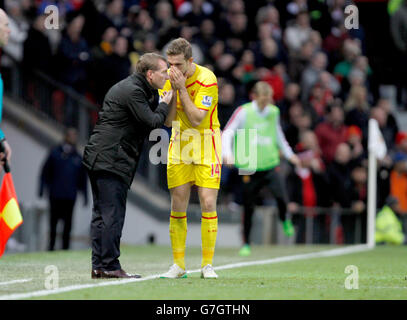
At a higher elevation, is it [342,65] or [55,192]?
[342,65]

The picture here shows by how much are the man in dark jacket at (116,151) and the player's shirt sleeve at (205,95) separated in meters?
0.29

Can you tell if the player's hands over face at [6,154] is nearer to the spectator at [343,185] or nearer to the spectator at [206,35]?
the spectator at [343,185]

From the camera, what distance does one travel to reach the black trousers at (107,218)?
9.15m

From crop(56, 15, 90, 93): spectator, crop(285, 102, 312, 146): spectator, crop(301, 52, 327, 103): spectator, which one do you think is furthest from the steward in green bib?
crop(301, 52, 327, 103): spectator

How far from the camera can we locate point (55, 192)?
56.9 feet

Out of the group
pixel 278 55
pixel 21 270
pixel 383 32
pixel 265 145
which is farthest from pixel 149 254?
pixel 383 32

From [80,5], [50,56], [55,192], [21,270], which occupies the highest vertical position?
[80,5]

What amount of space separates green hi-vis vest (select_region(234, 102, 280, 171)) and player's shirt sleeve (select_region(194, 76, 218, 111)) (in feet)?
18.3

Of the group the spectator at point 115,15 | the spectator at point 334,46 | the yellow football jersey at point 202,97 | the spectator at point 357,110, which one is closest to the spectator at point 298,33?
the spectator at point 334,46

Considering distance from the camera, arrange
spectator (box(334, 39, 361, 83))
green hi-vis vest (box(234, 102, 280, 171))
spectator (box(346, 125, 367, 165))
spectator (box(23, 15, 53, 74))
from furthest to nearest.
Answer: spectator (box(334, 39, 361, 83)) < spectator (box(346, 125, 367, 165)) < spectator (box(23, 15, 53, 74)) < green hi-vis vest (box(234, 102, 280, 171))

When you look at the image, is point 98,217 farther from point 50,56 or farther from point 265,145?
point 50,56

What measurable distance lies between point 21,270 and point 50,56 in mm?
8432

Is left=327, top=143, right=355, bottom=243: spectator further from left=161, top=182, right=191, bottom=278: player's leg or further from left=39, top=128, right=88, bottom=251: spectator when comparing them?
left=161, top=182, right=191, bottom=278: player's leg

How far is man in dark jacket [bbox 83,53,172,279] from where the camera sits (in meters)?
9.16
